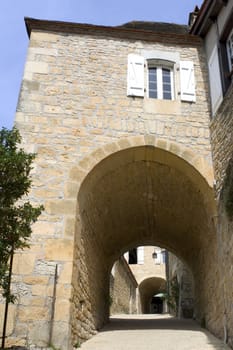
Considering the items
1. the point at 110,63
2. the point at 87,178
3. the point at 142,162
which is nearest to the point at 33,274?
the point at 87,178

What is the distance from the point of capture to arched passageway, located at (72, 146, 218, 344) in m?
6.93

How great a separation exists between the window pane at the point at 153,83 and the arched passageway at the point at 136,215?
4.54 ft

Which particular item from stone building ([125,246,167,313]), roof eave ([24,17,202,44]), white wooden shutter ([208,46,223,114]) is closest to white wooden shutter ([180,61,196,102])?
white wooden shutter ([208,46,223,114])

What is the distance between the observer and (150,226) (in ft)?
34.4

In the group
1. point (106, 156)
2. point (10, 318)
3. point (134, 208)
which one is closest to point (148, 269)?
point (134, 208)

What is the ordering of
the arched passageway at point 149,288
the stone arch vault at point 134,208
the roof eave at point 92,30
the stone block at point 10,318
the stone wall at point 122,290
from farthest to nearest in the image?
1. the arched passageway at point 149,288
2. the stone wall at point 122,290
3. the roof eave at point 92,30
4. the stone arch vault at point 134,208
5. the stone block at point 10,318

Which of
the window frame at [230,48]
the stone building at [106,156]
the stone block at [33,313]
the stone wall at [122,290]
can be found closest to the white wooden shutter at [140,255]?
the stone wall at [122,290]

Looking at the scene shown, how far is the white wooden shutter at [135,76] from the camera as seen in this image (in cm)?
762

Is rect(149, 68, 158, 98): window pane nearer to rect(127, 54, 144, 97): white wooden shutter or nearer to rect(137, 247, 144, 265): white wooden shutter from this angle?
rect(127, 54, 144, 97): white wooden shutter

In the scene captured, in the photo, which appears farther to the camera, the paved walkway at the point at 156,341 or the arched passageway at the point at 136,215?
the arched passageway at the point at 136,215

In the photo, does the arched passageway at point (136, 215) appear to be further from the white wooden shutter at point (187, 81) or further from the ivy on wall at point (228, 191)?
the white wooden shutter at point (187, 81)

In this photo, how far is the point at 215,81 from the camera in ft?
24.7

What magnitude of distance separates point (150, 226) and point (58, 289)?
5.29 meters

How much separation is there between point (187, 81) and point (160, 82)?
1.88 ft
